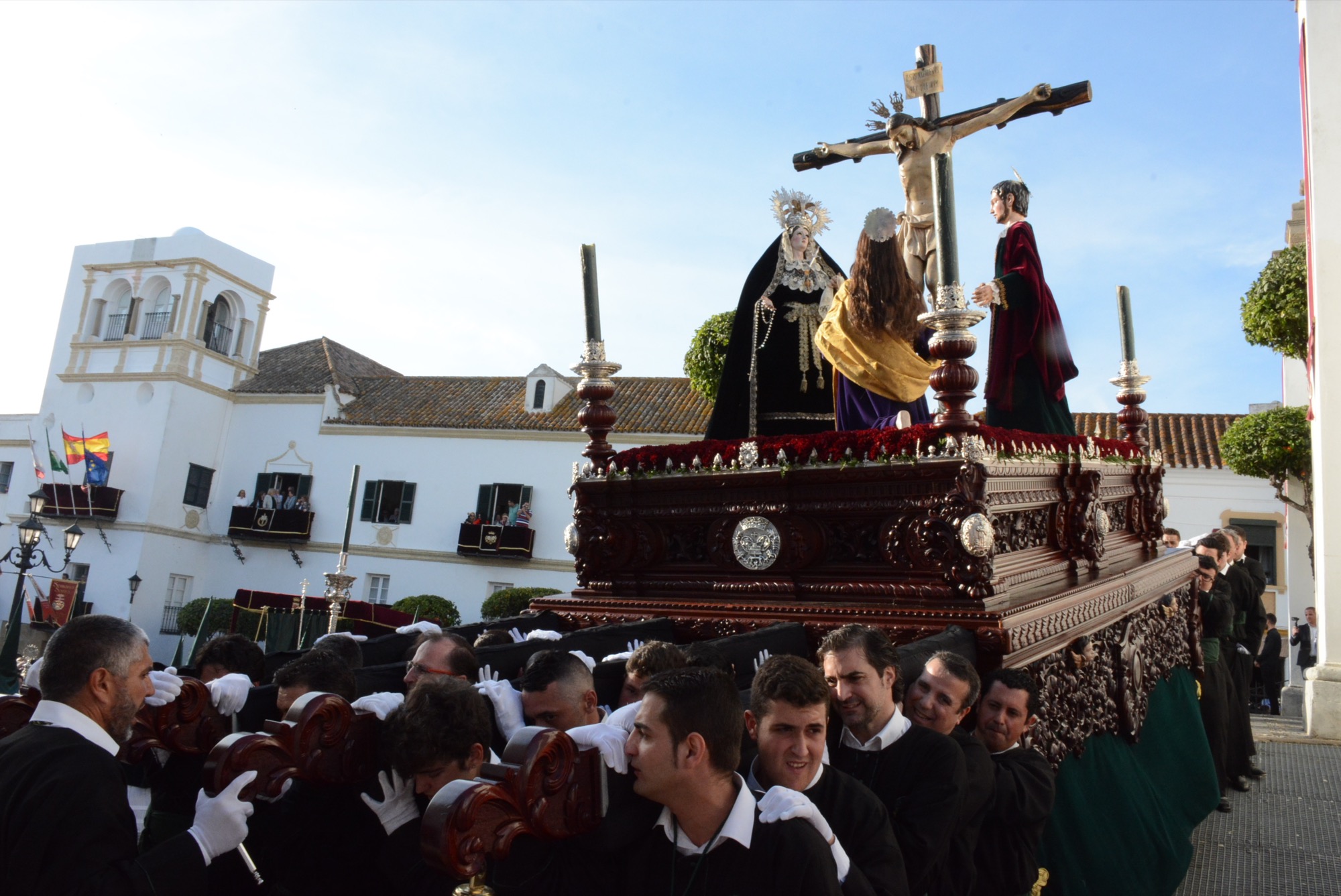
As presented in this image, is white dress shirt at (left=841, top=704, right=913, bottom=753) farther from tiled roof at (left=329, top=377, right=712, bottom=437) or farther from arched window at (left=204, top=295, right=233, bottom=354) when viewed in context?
arched window at (left=204, top=295, right=233, bottom=354)

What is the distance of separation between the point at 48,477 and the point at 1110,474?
33.7m

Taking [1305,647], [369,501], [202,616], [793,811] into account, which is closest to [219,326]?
[369,501]

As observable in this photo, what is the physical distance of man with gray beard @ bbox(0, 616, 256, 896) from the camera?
2.15 meters

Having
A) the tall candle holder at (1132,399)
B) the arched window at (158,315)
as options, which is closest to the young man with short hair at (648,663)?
the tall candle holder at (1132,399)

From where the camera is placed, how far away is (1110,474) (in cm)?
625

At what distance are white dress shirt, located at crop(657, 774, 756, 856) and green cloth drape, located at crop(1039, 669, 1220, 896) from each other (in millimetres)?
2561

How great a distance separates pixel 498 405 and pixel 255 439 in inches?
335

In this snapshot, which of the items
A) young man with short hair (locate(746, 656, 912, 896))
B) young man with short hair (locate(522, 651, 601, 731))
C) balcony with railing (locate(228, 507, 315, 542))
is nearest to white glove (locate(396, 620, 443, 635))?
young man with short hair (locate(522, 651, 601, 731))

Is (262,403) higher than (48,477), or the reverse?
(262,403)

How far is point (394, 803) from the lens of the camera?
2.42 meters

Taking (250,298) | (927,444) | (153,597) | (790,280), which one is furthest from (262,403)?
(927,444)

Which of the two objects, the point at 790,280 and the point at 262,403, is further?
the point at 262,403

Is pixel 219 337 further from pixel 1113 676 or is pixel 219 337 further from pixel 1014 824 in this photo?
pixel 1014 824

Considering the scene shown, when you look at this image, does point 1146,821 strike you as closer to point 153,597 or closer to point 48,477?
point 153,597
